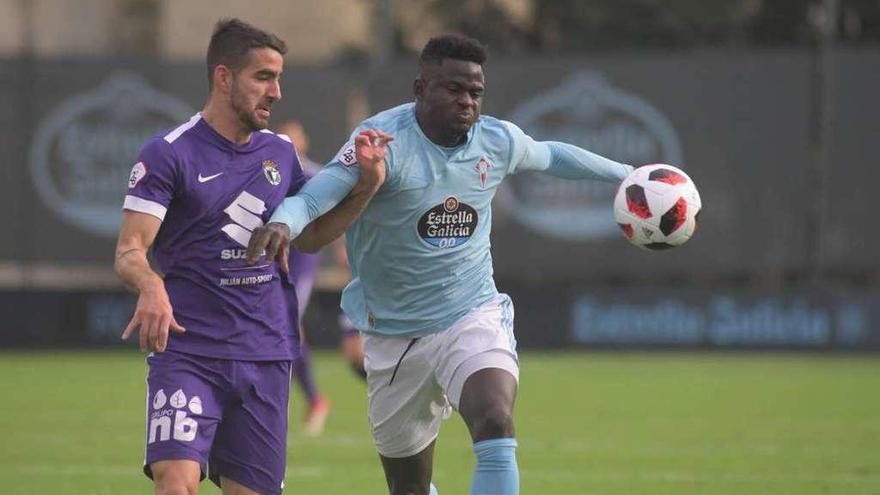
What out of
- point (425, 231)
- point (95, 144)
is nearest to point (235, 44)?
point (425, 231)

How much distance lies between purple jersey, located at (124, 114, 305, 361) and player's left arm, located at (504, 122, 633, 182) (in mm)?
1394

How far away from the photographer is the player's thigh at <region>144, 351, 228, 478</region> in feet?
21.6

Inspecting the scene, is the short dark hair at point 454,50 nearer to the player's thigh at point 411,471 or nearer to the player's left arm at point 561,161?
the player's left arm at point 561,161

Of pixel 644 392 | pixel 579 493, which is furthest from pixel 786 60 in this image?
pixel 579 493

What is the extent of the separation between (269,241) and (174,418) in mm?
757

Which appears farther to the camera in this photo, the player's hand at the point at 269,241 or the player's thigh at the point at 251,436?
the player's thigh at the point at 251,436

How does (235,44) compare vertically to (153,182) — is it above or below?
above

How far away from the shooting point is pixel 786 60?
792 inches

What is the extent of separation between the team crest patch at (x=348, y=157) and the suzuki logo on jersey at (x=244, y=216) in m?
0.48

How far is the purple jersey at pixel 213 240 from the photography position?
6.72 m

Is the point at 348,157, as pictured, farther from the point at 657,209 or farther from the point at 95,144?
the point at 95,144

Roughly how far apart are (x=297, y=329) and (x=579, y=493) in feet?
11.2

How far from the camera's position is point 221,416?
6805 millimetres

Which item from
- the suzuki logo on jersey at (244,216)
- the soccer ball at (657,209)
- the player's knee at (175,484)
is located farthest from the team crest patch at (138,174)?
the soccer ball at (657,209)
